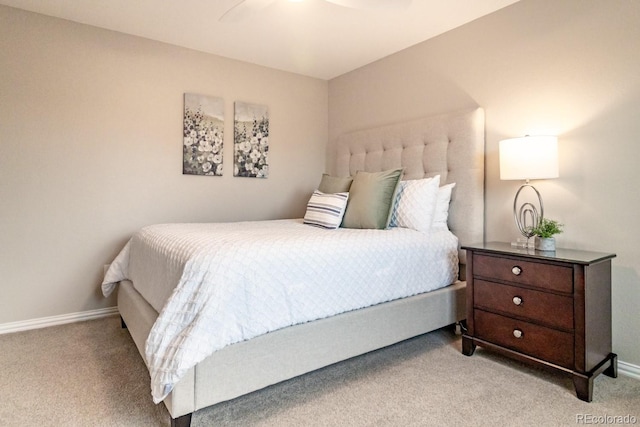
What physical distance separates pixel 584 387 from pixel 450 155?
1.67 metres

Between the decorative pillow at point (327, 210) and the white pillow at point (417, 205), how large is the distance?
1.28 feet

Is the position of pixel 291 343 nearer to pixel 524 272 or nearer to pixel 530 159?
pixel 524 272

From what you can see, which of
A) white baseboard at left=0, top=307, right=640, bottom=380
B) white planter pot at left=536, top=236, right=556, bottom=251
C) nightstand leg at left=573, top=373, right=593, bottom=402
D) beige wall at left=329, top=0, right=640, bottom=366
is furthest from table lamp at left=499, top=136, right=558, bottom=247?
white baseboard at left=0, top=307, right=640, bottom=380

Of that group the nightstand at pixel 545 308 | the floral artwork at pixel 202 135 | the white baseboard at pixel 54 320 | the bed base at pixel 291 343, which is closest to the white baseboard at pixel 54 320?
the white baseboard at pixel 54 320

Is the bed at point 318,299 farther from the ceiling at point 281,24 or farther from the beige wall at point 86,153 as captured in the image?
the ceiling at point 281,24

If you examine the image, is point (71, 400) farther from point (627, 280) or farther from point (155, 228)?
point (627, 280)

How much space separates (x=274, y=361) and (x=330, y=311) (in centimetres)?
37

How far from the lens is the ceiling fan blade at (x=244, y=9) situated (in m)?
1.92

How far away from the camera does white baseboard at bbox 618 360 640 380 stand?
1920 mm

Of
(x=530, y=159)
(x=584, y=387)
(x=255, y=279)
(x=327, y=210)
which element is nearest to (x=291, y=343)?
(x=255, y=279)

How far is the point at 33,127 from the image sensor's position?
8.68ft

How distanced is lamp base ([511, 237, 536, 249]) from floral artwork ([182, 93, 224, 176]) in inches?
101

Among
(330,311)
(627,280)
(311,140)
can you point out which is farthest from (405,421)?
(311,140)

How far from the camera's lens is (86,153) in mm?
2836
